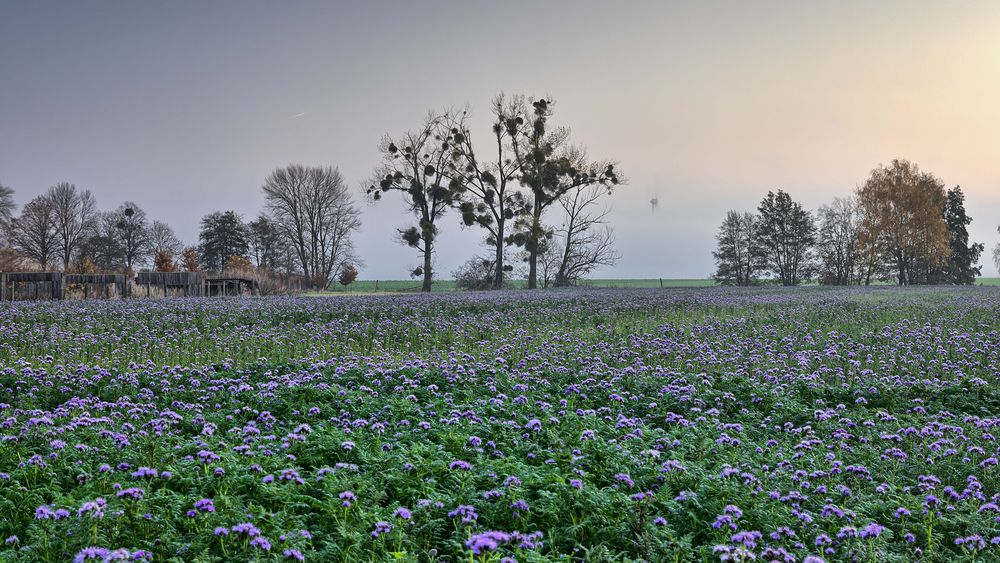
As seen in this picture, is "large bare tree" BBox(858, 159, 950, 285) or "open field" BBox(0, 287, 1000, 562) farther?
"large bare tree" BBox(858, 159, 950, 285)

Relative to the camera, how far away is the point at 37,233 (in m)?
67.1

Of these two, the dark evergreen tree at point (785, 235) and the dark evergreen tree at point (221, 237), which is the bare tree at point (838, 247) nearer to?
the dark evergreen tree at point (785, 235)

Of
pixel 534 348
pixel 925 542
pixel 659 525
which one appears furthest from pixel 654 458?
pixel 534 348

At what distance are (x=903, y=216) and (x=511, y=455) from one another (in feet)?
235

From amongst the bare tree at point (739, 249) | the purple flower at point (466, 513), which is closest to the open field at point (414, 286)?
the bare tree at point (739, 249)

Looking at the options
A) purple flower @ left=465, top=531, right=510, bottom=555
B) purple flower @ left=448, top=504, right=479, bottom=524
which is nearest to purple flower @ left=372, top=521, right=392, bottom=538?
purple flower @ left=448, top=504, right=479, bottom=524

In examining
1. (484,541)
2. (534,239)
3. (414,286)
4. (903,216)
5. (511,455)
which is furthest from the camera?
(414,286)

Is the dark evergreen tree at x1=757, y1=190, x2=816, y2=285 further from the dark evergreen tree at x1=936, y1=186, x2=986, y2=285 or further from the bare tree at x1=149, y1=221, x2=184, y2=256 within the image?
the bare tree at x1=149, y1=221, x2=184, y2=256

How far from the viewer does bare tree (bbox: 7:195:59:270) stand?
6600 cm

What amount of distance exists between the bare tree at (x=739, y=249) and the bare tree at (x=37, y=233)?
75.8m

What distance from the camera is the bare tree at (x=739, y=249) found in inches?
3073

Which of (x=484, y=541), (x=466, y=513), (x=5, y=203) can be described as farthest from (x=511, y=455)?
(x=5, y=203)

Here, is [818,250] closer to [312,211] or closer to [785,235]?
[785,235]

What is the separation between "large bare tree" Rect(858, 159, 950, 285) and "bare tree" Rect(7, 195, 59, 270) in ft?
277
